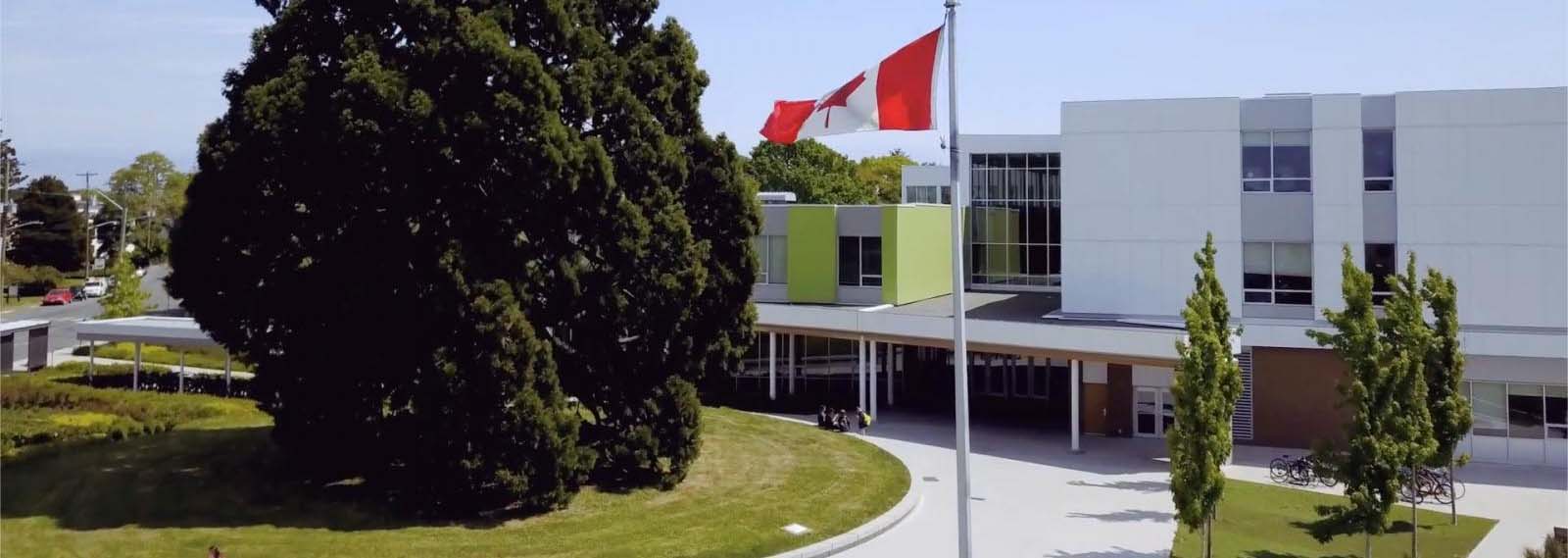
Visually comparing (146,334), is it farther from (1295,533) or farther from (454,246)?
(1295,533)

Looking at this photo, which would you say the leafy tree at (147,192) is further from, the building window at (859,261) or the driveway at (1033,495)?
the driveway at (1033,495)

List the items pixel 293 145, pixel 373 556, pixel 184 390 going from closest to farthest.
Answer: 1. pixel 373 556
2. pixel 293 145
3. pixel 184 390

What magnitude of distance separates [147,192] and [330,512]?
271ft

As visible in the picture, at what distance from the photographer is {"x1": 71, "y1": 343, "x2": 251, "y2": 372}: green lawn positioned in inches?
1642

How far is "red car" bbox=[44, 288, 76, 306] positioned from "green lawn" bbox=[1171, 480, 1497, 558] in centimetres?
6440

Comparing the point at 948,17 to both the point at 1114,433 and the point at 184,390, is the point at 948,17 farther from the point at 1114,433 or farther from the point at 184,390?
the point at 184,390

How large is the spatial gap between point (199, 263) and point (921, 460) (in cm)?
1624

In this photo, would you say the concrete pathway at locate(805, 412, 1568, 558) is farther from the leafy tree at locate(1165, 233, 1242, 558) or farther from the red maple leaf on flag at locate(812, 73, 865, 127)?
the red maple leaf on flag at locate(812, 73, 865, 127)

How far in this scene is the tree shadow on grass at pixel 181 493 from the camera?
19.6 m

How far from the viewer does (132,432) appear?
25.7 m

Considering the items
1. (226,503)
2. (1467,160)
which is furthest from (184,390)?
(1467,160)

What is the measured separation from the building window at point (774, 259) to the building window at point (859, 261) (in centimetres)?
206

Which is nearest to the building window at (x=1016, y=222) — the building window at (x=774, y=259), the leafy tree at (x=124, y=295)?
the building window at (x=774, y=259)

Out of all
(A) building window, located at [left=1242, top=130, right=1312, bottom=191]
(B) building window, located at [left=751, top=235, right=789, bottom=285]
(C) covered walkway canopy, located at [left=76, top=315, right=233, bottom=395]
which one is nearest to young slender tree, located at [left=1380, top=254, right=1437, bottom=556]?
(A) building window, located at [left=1242, top=130, right=1312, bottom=191]
